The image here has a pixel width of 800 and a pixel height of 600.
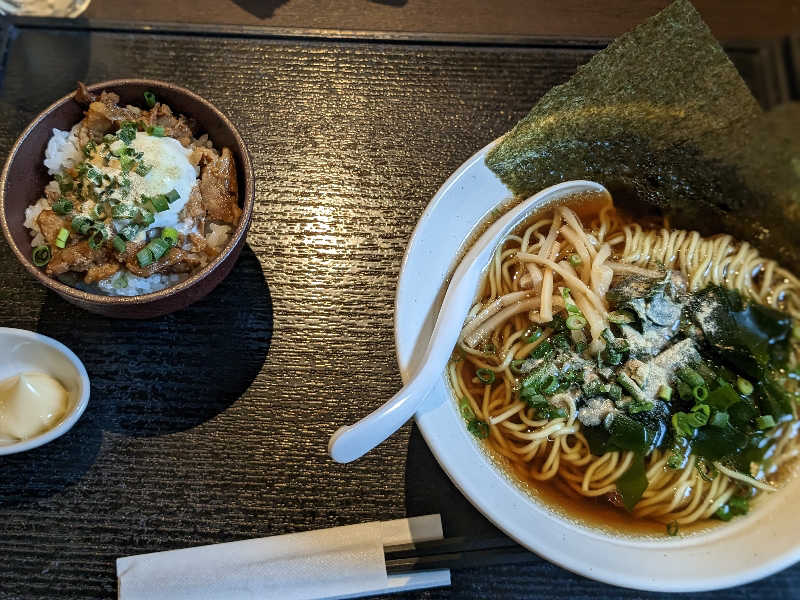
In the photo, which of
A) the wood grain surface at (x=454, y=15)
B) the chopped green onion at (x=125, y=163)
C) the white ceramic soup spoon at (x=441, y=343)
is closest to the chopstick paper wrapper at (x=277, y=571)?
the white ceramic soup spoon at (x=441, y=343)

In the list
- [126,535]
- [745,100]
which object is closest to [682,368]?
[745,100]

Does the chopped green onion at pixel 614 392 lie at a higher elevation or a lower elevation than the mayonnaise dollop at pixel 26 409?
higher

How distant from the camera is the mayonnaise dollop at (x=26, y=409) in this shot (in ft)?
4.47

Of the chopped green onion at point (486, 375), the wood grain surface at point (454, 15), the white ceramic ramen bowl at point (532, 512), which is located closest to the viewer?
the white ceramic ramen bowl at point (532, 512)

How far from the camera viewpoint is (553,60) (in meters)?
1.82

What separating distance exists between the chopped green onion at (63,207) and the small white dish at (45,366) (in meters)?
0.28

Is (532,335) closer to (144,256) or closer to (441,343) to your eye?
(441,343)

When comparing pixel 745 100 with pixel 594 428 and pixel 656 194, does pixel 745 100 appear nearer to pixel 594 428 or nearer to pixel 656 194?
pixel 656 194

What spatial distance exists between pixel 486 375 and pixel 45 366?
1023 millimetres

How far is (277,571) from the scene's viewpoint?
4.35ft

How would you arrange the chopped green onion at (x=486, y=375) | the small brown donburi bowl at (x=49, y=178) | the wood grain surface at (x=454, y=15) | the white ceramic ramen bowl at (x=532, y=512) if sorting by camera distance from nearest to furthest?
the white ceramic ramen bowl at (x=532, y=512), the small brown donburi bowl at (x=49, y=178), the chopped green onion at (x=486, y=375), the wood grain surface at (x=454, y=15)

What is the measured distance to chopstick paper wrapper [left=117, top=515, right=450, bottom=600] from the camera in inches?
51.6

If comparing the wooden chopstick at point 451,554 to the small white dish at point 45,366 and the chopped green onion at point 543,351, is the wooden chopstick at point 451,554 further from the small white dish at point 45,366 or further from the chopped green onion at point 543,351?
the small white dish at point 45,366

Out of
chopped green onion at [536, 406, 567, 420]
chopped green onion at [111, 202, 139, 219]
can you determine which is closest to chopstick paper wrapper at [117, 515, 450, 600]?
chopped green onion at [536, 406, 567, 420]
